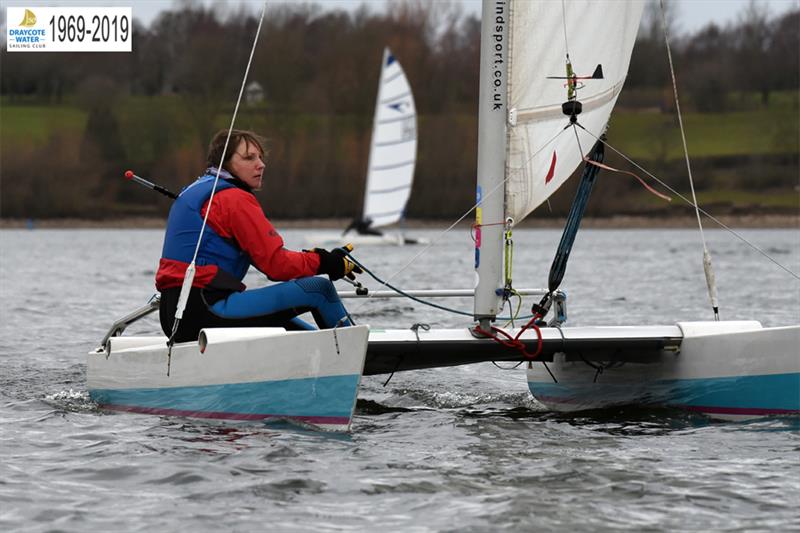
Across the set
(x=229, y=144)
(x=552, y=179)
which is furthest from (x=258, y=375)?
(x=552, y=179)

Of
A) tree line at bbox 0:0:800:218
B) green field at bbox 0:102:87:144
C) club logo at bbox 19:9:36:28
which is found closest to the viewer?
club logo at bbox 19:9:36:28

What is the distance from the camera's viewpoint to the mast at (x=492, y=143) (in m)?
6.66

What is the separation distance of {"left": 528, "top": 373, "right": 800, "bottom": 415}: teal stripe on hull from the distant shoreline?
2081 inches

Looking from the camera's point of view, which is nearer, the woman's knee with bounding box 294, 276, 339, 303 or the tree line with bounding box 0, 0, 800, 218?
the woman's knee with bounding box 294, 276, 339, 303

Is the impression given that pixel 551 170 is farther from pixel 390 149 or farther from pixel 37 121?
pixel 37 121

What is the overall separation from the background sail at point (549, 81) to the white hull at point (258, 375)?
146 cm

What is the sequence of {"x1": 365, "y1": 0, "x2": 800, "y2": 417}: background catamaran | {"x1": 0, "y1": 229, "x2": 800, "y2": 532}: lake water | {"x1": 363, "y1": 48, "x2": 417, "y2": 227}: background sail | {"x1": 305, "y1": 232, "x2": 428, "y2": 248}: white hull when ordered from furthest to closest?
{"x1": 305, "y1": 232, "x2": 428, "y2": 248}: white hull → {"x1": 363, "y1": 48, "x2": 417, "y2": 227}: background sail → {"x1": 365, "y1": 0, "x2": 800, "y2": 417}: background catamaran → {"x1": 0, "y1": 229, "x2": 800, "y2": 532}: lake water

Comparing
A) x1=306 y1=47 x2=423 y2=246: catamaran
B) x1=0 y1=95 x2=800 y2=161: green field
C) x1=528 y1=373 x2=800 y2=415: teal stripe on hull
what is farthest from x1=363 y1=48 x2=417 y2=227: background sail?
x1=528 y1=373 x2=800 y2=415: teal stripe on hull

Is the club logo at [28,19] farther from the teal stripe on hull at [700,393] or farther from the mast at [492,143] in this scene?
the teal stripe on hull at [700,393]

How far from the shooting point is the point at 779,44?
7606cm

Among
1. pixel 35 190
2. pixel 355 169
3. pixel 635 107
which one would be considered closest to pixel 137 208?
pixel 35 190

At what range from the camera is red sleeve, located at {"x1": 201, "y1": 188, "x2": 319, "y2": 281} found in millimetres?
6195

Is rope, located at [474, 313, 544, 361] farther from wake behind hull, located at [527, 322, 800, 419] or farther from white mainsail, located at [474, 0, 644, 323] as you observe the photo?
wake behind hull, located at [527, 322, 800, 419]

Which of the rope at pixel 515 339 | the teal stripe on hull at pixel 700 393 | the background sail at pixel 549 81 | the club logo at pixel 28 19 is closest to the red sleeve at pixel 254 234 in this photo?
the rope at pixel 515 339
